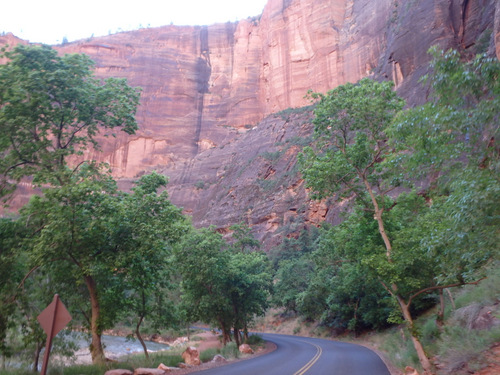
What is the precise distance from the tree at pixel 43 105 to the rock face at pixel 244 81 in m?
38.9

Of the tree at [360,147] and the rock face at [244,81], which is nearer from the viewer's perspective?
the tree at [360,147]

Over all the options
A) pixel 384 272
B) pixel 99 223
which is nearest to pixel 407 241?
pixel 384 272

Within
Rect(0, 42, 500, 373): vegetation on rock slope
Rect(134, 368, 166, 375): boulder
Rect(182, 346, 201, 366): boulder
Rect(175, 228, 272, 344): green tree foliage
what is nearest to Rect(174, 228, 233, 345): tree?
Rect(175, 228, 272, 344): green tree foliage

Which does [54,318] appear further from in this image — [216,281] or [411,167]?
[216,281]

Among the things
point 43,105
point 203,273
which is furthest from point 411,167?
point 203,273

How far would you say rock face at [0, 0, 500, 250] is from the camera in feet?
196

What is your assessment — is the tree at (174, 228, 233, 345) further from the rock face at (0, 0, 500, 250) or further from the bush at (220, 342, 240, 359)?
the rock face at (0, 0, 500, 250)

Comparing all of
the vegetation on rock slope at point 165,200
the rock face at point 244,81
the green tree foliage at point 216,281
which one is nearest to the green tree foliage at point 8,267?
the vegetation on rock slope at point 165,200

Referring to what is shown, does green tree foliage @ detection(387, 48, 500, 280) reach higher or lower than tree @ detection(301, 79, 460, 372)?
lower

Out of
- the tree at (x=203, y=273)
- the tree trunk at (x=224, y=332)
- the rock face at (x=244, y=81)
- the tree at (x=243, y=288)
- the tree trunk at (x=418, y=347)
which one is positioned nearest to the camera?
the tree trunk at (x=418, y=347)

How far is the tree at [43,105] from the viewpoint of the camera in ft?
35.6

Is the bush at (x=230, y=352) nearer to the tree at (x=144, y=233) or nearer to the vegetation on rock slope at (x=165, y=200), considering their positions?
the vegetation on rock slope at (x=165, y=200)

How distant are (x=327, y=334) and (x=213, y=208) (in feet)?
128

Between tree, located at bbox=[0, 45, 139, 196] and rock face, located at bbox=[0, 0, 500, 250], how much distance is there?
38.9 meters
